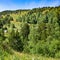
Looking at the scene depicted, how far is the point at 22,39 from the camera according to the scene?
6881 centimetres

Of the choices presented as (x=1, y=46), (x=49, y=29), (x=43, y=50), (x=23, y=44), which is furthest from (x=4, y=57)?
(x=49, y=29)

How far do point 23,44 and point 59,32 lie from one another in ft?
38.2

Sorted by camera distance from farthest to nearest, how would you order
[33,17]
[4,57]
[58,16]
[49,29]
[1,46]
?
[33,17] → [58,16] → [49,29] → [1,46] → [4,57]

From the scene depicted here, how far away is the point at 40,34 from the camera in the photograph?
70.6 m

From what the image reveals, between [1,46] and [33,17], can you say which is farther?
[33,17]

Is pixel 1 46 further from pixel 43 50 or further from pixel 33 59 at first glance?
pixel 43 50

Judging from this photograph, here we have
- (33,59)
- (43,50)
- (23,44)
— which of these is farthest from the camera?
(23,44)

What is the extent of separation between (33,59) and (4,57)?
2.83ft

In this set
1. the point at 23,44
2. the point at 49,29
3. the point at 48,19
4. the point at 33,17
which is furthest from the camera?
the point at 33,17

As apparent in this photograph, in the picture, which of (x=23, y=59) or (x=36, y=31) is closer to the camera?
(x=23, y=59)

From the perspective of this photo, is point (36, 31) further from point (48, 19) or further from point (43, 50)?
point (48, 19)

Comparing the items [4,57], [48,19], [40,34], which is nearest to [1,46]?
[4,57]

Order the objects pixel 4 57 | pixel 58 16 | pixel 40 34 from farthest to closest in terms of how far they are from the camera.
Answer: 1. pixel 58 16
2. pixel 40 34
3. pixel 4 57

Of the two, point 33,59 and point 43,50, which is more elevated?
point 33,59
